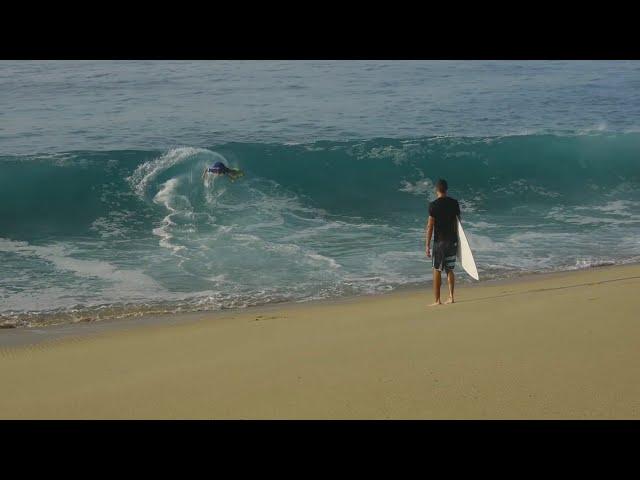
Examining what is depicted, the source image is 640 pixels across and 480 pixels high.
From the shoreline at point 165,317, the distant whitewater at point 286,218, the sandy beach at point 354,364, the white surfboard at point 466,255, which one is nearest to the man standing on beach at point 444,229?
the white surfboard at point 466,255

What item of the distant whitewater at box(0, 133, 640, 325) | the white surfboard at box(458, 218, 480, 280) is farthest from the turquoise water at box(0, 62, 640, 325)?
the white surfboard at box(458, 218, 480, 280)

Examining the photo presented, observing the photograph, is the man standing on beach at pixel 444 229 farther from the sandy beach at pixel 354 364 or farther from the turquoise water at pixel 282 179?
the turquoise water at pixel 282 179

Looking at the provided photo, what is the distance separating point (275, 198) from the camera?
50.9 ft

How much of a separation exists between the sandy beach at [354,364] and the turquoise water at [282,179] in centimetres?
184

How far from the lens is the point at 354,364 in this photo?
5750 mm

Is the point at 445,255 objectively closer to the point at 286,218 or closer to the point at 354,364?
the point at 354,364

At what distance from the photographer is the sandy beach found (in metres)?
4.94

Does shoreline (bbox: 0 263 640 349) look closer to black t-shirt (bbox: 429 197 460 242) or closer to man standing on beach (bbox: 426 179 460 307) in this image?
man standing on beach (bbox: 426 179 460 307)

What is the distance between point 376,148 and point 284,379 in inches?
505

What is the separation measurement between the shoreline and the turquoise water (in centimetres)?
21

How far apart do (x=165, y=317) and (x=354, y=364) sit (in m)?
3.69

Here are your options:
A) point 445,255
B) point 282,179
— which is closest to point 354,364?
point 445,255
